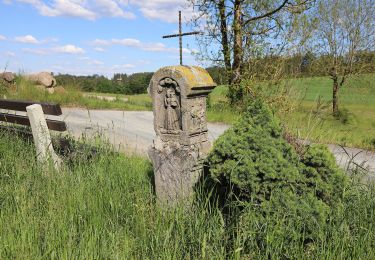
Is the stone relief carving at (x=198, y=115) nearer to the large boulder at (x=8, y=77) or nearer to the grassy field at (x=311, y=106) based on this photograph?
the grassy field at (x=311, y=106)

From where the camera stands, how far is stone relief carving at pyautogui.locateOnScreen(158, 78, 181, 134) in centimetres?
417

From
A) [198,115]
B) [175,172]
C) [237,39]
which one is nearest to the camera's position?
[175,172]

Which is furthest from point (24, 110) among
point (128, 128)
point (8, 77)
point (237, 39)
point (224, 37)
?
point (8, 77)

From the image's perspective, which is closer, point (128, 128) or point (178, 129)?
point (178, 129)

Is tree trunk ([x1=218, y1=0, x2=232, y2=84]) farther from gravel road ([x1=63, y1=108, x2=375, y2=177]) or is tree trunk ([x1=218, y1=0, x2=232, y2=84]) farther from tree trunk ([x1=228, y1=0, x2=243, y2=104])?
gravel road ([x1=63, y1=108, x2=375, y2=177])

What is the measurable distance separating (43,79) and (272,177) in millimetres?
17105

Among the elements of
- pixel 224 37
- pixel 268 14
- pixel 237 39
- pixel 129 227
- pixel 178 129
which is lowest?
pixel 129 227

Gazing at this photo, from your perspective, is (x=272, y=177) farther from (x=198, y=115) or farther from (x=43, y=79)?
(x=43, y=79)

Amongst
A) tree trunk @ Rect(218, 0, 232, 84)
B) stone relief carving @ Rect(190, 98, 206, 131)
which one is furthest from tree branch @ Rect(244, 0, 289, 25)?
stone relief carving @ Rect(190, 98, 206, 131)

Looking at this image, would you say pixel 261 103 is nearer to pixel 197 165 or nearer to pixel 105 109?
pixel 197 165

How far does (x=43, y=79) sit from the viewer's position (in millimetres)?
18203

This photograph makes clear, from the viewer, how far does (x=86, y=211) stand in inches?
131

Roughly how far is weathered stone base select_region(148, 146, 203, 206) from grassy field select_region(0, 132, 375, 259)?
0.63 feet

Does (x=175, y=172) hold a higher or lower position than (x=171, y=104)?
lower
